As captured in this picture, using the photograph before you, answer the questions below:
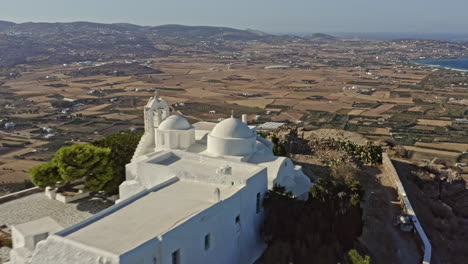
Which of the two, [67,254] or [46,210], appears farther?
[46,210]

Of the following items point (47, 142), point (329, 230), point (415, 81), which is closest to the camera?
point (329, 230)

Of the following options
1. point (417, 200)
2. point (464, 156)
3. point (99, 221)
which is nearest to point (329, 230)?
point (99, 221)

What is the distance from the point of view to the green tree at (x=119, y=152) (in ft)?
74.9

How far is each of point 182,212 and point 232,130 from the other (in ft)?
23.5

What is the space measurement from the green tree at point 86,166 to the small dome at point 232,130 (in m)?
6.21

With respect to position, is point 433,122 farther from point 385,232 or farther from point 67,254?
point 67,254

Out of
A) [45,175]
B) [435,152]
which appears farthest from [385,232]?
[435,152]

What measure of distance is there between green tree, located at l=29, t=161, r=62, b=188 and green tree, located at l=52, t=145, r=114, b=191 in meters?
0.47

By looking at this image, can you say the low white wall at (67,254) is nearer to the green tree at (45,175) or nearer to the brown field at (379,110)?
the green tree at (45,175)

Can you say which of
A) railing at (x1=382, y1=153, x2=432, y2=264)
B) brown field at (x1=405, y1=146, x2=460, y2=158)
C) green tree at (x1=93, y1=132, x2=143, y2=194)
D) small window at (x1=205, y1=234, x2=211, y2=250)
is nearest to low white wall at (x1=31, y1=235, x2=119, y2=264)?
small window at (x1=205, y1=234, x2=211, y2=250)

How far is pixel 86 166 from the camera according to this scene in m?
21.9

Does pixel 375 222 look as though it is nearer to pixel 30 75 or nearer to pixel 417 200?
pixel 417 200

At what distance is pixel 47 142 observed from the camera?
180ft

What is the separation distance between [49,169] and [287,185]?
41.8 feet
